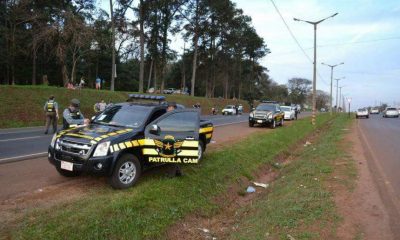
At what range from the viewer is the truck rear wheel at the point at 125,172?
7219 millimetres

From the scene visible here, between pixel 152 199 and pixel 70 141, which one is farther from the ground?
pixel 70 141

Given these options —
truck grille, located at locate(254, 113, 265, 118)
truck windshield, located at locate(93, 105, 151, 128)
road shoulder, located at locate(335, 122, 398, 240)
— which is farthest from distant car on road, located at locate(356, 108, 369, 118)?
truck windshield, located at locate(93, 105, 151, 128)

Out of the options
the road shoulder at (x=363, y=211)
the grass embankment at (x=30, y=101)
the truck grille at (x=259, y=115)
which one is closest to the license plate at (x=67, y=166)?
the road shoulder at (x=363, y=211)

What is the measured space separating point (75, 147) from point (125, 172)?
1.10 m

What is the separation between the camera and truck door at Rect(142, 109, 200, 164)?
7.81m

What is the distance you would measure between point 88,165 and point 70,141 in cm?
63

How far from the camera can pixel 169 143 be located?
25.8ft

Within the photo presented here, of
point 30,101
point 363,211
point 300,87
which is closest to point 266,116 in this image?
point 30,101

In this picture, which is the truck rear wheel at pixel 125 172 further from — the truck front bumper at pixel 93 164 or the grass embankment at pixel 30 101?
the grass embankment at pixel 30 101

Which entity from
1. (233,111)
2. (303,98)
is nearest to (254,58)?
(233,111)

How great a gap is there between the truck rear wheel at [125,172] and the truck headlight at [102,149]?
37 cm

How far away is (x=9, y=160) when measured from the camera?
1002 centimetres

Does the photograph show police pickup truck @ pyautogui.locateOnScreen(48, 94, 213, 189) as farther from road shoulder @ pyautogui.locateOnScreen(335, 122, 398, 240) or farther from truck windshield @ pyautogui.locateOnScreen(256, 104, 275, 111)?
truck windshield @ pyautogui.locateOnScreen(256, 104, 275, 111)

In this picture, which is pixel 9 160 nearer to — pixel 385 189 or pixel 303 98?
pixel 385 189
